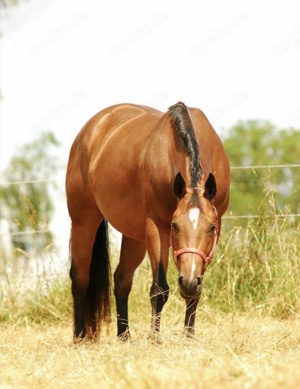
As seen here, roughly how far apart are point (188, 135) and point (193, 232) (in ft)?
2.62

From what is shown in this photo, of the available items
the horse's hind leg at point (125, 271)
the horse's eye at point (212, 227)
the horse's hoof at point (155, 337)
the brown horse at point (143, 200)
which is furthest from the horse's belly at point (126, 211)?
the horse's hoof at point (155, 337)

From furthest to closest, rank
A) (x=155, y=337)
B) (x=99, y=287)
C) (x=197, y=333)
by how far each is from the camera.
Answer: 1. (x=99, y=287)
2. (x=197, y=333)
3. (x=155, y=337)

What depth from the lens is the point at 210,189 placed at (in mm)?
5320

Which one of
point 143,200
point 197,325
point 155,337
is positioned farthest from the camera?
point 197,325

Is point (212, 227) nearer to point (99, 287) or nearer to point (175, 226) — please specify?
point (175, 226)

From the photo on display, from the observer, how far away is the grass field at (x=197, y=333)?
12.9 ft

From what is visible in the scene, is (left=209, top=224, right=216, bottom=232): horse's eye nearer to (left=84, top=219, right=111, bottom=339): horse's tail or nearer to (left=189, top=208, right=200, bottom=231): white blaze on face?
(left=189, top=208, right=200, bottom=231): white blaze on face

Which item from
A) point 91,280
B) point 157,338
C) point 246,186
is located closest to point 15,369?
point 157,338

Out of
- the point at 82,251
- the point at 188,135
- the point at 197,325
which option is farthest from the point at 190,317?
the point at 197,325

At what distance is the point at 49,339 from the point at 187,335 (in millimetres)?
2005

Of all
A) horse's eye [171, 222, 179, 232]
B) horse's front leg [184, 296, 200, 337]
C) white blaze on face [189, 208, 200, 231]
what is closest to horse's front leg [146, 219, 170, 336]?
horse's front leg [184, 296, 200, 337]

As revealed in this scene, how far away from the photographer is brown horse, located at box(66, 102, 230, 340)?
17.1ft

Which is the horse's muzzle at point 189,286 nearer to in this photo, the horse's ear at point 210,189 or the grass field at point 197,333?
the grass field at point 197,333

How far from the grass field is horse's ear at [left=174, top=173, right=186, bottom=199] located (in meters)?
0.87
